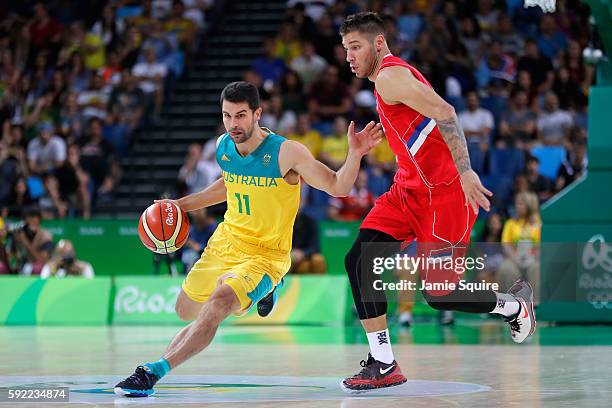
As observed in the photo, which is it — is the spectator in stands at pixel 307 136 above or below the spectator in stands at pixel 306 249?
above

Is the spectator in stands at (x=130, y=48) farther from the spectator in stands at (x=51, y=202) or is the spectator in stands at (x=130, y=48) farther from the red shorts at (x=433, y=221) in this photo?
the red shorts at (x=433, y=221)

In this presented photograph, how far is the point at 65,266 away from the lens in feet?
54.4

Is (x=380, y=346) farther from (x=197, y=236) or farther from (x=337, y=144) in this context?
(x=337, y=144)

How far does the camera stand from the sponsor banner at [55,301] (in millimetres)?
16062

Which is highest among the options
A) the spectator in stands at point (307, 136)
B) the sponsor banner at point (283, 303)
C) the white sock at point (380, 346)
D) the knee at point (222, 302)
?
the knee at point (222, 302)

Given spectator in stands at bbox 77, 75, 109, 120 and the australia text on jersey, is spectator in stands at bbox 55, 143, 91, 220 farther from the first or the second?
the australia text on jersey

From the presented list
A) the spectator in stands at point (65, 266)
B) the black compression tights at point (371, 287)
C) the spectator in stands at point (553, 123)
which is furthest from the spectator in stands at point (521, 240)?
the black compression tights at point (371, 287)

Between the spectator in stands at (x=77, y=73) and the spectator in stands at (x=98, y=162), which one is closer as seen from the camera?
the spectator in stands at (x=98, y=162)

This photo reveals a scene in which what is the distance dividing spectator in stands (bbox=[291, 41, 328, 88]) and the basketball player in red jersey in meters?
12.2

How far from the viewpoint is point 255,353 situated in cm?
1093

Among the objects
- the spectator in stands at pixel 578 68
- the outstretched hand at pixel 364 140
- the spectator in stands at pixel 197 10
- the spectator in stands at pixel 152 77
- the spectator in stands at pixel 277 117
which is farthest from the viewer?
the spectator in stands at pixel 197 10

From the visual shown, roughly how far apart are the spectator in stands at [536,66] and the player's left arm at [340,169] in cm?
1089

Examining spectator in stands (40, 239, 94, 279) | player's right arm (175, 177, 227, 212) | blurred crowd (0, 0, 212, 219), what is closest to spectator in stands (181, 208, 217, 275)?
spectator in stands (40, 239, 94, 279)

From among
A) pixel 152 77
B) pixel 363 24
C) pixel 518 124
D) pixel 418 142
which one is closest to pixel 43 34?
pixel 152 77
